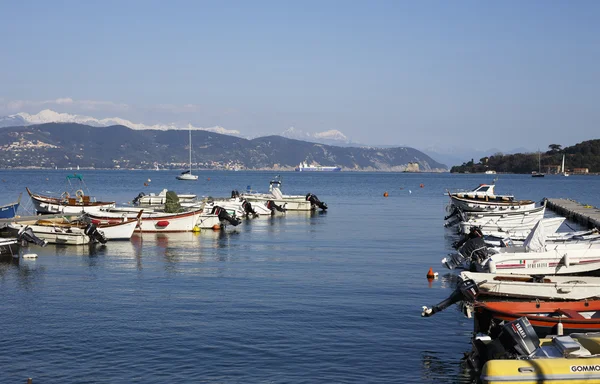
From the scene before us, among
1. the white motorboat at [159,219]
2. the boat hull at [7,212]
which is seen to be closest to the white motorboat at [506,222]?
the white motorboat at [159,219]

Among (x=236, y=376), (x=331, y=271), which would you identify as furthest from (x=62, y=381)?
(x=331, y=271)

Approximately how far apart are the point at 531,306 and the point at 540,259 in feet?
20.8

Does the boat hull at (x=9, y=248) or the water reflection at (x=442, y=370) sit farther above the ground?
the boat hull at (x=9, y=248)

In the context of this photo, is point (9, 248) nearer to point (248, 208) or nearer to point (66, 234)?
point (66, 234)

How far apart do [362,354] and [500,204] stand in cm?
3716

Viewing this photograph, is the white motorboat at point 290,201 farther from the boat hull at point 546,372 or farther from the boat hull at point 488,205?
the boat hull at point 546,372

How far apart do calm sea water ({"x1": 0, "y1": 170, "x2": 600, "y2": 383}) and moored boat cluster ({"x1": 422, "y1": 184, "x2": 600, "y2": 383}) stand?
3.54ft

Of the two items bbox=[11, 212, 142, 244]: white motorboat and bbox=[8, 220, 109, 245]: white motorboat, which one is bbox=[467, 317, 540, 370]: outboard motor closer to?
bbox=[8, 220, 109, 245]: white motorboat

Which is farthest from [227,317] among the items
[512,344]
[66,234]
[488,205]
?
[488,205]

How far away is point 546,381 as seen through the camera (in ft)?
43.7

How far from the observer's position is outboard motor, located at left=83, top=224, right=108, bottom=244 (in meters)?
35.7

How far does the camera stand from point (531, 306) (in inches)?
690

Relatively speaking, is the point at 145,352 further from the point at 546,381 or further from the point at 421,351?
the point at 546,381

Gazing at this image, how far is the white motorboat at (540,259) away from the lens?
23031mm
